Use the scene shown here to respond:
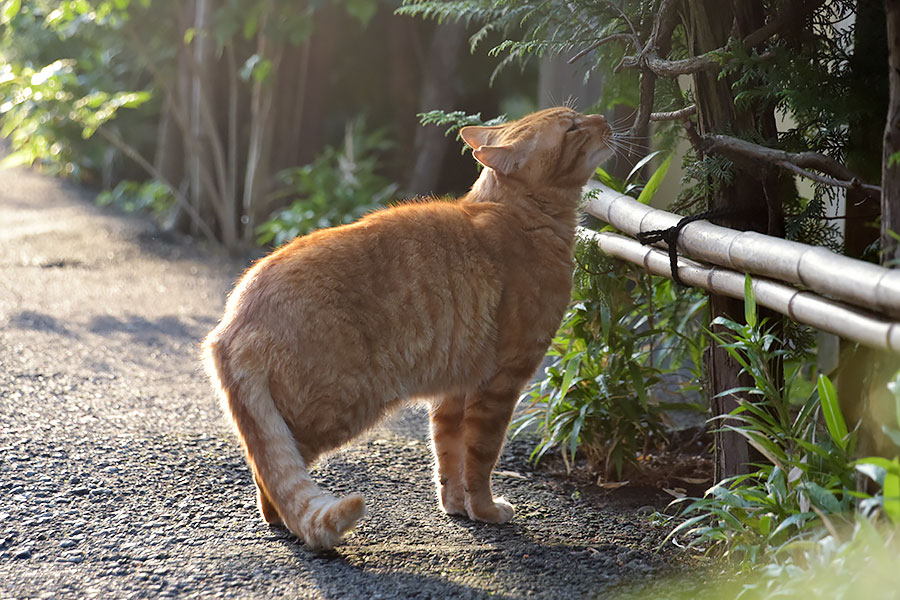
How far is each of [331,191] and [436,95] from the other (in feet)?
4.06

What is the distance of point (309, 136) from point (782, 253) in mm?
7293

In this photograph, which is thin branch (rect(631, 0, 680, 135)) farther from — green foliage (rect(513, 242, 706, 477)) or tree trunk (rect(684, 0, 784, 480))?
green foliage (rect(513, 242, 706, 477))

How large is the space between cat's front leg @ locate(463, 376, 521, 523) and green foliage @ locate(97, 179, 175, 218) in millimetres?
6630

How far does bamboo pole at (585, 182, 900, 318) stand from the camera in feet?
6.08

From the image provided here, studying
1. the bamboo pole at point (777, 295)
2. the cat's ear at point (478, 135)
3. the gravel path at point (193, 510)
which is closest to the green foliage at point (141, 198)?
the gravel path at point (193, 510)

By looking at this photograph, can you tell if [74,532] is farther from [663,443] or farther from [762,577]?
[663,443]

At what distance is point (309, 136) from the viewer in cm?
902

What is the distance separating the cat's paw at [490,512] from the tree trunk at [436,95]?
5.33 m

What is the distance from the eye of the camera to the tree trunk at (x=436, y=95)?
7.87 meters

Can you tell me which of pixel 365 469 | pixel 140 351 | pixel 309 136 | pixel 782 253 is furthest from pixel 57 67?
pixel 782 253

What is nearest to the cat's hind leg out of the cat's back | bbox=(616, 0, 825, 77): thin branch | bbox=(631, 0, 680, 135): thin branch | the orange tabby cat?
the orange tabby cat

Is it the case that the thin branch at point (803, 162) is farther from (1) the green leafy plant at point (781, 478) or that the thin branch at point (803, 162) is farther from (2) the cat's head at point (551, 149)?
(2) the cat's head at point (551, 149)

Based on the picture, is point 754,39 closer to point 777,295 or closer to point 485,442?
point 777,295

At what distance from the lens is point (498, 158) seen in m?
3.01
